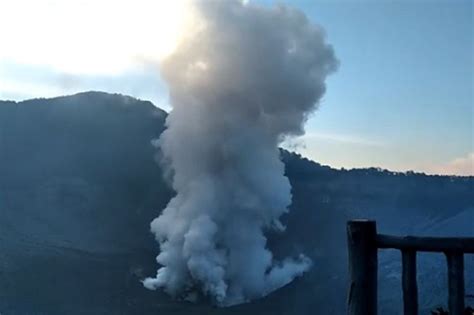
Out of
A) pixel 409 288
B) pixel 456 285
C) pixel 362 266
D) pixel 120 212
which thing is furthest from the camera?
pixel 120 212

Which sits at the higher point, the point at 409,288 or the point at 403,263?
the point at 403,263

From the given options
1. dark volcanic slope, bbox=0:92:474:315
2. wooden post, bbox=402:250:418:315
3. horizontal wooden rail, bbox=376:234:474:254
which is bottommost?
wooden post, bbox=402:250:418:315

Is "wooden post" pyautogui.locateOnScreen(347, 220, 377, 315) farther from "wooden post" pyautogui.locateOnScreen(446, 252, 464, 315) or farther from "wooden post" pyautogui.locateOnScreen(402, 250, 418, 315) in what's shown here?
"wooden post" pyautogui.locateOnScreen(446, 252, 464, 315)

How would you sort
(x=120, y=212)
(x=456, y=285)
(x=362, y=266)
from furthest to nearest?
1. (x=120, y=212)
2. (x=362, y=266)
3. (x=456, y=285)

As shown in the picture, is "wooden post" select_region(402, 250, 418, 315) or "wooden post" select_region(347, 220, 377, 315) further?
"wooden post" select_region(347, 220, 377, 315)

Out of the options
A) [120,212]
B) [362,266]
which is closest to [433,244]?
[362,266]

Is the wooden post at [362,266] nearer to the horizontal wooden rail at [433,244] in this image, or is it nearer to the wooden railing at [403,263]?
the wooden railing at [403,263]

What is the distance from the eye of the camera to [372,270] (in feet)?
14.8

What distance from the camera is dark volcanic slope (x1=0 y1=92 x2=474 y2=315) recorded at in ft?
164

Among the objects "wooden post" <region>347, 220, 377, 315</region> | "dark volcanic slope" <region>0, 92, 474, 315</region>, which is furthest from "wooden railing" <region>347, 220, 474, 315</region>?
"dark volcanic slope" <region>0, 92, 474, 315</region>

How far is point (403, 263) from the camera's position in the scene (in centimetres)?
424

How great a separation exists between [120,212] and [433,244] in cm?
7726

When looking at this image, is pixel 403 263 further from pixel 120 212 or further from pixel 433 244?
pixel 120 212

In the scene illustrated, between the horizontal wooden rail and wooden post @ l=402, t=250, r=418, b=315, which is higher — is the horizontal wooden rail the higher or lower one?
the higher one
